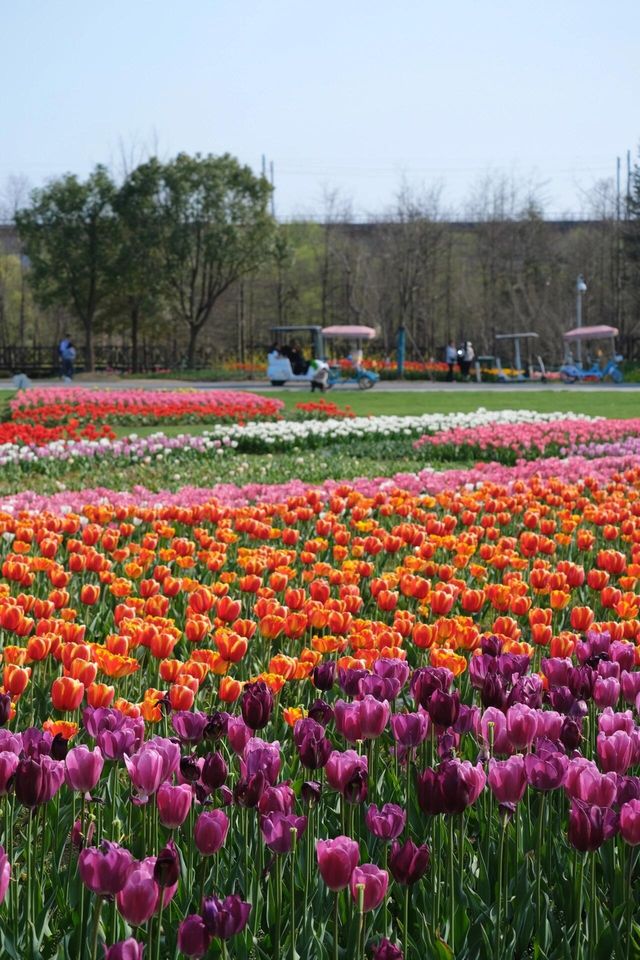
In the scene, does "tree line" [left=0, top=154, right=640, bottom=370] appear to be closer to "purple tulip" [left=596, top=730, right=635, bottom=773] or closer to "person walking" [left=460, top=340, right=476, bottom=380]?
"person walking" [left=460, top=340, right=476, bottom=380]

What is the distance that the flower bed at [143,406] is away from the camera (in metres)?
18.2

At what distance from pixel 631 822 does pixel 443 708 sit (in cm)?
55

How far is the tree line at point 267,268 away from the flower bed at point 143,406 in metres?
23.4

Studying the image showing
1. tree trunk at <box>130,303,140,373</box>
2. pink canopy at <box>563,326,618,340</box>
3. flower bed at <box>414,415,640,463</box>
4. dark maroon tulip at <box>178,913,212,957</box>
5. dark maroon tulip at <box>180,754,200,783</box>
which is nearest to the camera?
dark maroon tulip at <box>178,913,212,957</box>

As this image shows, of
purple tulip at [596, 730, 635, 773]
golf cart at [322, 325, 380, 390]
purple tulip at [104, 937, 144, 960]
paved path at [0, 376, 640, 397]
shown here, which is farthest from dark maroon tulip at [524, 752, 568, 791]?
golf cart at [322, 325, 380, 390]

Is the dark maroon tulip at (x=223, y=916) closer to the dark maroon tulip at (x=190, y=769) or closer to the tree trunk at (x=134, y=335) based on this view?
the dark maroon tulip at (x=190, y=769)

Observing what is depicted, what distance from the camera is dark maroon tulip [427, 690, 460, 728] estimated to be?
227cm

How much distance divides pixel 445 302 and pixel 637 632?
55776 mm

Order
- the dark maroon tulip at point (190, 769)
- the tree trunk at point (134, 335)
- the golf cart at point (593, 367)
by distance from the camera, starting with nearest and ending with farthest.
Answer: the dark maroon tulip at point (190, 769) → the golf cart at point (593, 367) → the tree trunk at point (134, 335)

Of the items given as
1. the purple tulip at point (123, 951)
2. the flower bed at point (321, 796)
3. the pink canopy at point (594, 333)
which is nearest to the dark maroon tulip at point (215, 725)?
the flower bed at point (321, 796)

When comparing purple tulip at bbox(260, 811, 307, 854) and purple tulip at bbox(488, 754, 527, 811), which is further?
purple tulip at bbox(488, 754, 527, 811)

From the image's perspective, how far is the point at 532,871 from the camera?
2.26 meters

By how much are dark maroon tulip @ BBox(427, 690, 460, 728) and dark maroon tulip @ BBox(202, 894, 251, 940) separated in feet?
2.63

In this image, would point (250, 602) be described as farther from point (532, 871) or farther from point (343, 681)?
point (532, 871)
